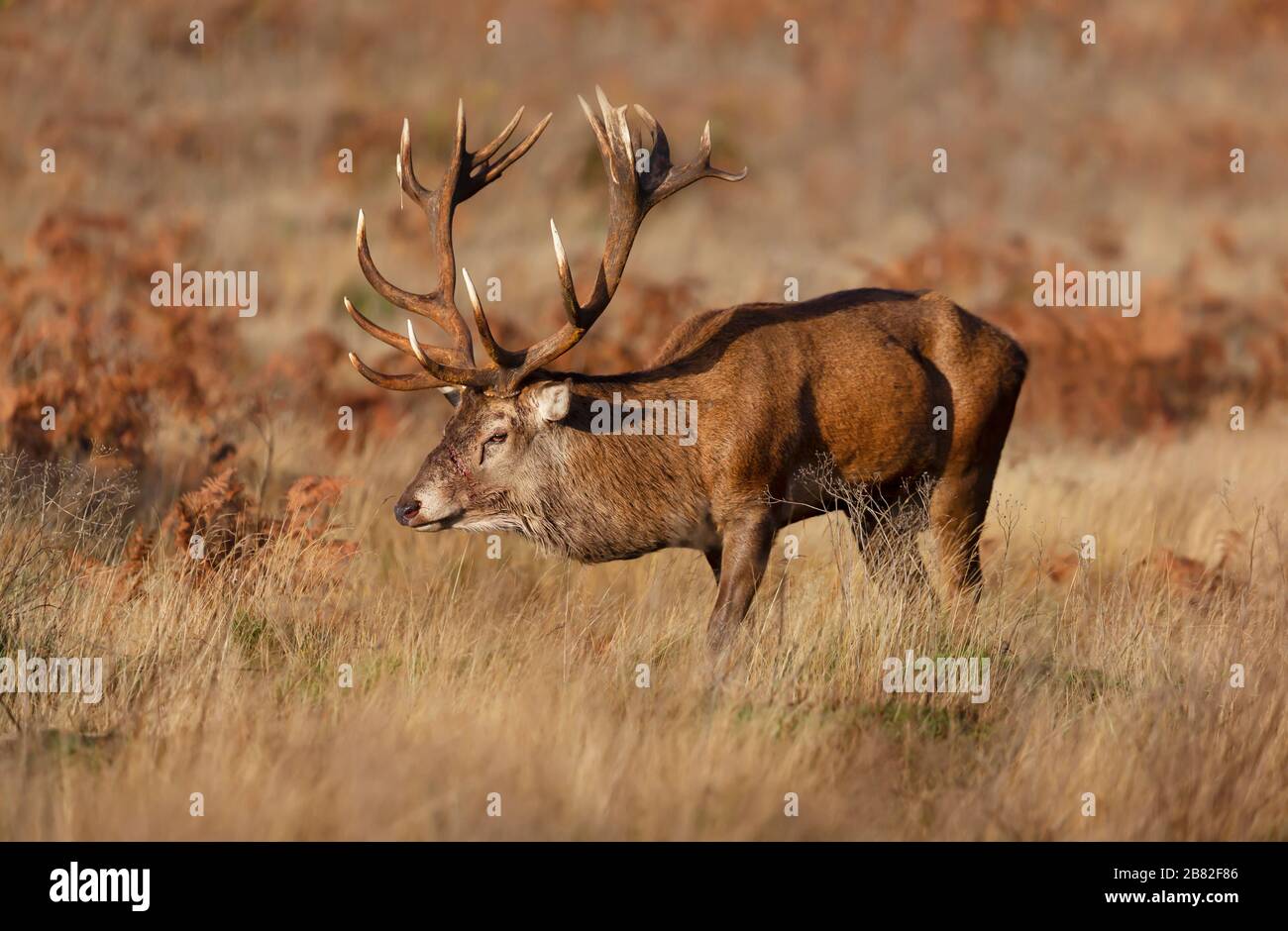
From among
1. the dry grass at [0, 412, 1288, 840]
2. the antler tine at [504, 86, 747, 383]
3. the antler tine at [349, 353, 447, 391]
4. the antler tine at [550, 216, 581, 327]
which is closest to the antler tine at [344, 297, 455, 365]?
the antler tine at [349, 353, 447, 391]

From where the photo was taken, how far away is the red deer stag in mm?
8703

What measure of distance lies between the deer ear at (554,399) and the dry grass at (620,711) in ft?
3.31

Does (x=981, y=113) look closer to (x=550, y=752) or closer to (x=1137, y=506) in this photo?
(x=1137, y=506)

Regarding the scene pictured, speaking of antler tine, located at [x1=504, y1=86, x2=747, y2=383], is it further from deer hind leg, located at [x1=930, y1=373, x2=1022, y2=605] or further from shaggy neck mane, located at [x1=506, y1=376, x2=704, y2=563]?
deer hind leg, located at [x1=930, y1=373, x2=1022, y2=605]

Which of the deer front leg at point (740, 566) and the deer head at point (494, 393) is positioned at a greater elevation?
the deer head at point (494, 393)

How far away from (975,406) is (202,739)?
183 inches

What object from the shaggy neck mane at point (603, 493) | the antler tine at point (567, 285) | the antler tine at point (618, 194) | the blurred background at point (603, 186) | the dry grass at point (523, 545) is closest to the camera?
the dry grass at point (523, 545)

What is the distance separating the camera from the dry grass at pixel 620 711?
6285mm

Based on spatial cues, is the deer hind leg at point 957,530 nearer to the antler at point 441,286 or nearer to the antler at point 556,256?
the antler at point 556,256

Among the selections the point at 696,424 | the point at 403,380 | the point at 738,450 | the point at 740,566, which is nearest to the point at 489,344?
the point at 403,380

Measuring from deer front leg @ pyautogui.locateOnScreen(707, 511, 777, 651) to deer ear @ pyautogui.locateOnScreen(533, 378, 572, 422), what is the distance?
1.02m

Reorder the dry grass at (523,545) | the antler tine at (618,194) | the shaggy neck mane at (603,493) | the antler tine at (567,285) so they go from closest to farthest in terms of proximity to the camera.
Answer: the dry grass at (523,545) < the antler tine at (567,285) < the antler tine at (618,194) < the shaggy neck mane at (603,493)

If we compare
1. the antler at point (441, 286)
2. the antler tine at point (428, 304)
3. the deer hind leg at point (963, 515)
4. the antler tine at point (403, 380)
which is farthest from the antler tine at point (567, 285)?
the deer hind leg at point (963, 515)

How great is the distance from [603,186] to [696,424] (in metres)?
20.3
